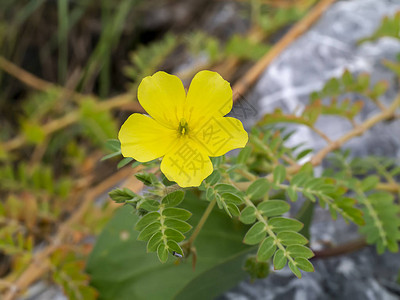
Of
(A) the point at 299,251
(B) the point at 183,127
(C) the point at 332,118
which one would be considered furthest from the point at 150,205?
(C) the point at 332,118

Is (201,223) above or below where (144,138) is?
below

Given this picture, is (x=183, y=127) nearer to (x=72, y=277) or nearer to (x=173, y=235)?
(x=173, y=235)

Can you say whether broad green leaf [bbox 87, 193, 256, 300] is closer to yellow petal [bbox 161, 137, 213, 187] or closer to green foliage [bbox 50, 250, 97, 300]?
green foliage [bbox 50, 250, 97, 300]

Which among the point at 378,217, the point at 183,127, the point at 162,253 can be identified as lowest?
the point at 378,217

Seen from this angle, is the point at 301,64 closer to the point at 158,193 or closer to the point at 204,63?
the point at 204,63

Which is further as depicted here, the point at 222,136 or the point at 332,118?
the point at 332,118

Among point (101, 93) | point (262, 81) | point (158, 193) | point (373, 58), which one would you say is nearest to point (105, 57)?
point (101, 93)
